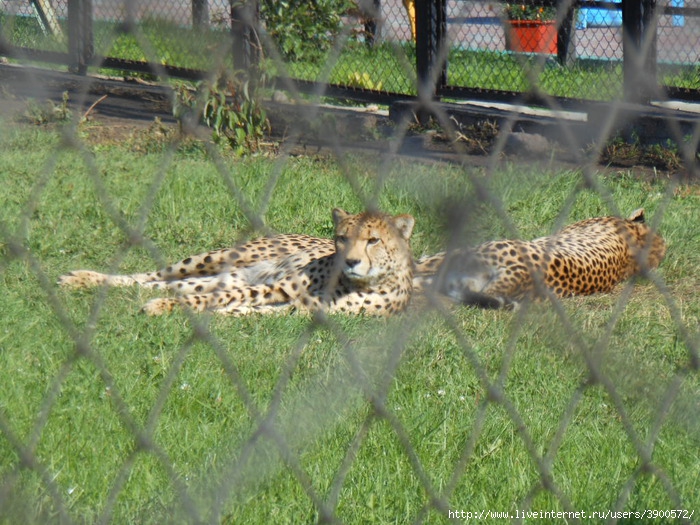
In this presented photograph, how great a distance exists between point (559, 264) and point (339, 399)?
216cm

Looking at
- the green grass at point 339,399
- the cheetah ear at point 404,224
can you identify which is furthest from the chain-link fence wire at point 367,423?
the cheetah ear at point 404,224

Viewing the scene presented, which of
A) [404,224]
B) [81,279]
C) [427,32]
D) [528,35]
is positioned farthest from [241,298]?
[427,32]

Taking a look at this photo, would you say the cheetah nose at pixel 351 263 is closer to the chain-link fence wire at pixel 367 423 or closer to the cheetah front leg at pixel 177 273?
the cheetah front leg at pixel 177 273

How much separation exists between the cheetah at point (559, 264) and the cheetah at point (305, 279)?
0.16 m

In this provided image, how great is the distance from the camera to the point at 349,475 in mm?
2316

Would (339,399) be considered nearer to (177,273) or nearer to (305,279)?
(305,279)

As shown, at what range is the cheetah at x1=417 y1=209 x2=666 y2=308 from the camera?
3852 mm

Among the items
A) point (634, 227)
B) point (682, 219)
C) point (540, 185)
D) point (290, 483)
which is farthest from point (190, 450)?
point (682, 219)

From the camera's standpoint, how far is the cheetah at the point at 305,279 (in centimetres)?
379

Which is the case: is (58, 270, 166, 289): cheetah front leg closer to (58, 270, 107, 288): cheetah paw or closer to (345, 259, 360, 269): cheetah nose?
(58, 270, 107, 288): cheetah paw

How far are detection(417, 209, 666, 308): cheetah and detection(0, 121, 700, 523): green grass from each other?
117mm

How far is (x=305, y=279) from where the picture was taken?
404cm

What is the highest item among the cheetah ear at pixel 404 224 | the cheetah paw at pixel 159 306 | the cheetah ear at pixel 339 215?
the cheetah ear at pixel 404 224

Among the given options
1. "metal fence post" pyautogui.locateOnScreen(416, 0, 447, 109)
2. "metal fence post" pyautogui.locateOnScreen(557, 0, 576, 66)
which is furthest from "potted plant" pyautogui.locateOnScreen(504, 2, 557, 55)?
"metal fence post" pyautogui.locateOnScreen(416, 0, 447, 109)
